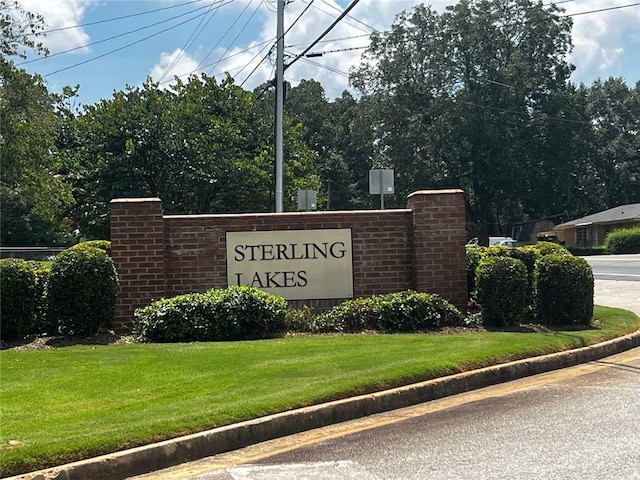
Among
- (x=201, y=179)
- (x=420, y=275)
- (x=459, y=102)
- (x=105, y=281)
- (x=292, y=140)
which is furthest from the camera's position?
(x=459, y=102)

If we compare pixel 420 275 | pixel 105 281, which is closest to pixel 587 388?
pixel 420 275

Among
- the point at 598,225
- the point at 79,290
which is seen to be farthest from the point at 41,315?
the point at 598,225

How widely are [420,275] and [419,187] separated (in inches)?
1764

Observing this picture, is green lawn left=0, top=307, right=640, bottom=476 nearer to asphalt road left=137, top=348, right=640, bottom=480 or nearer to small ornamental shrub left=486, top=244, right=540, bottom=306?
asphalt road left=137, top=348, right=640, bottom=480

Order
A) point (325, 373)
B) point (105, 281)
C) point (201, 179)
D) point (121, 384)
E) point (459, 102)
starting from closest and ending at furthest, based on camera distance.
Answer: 1. point (121, 384)
2. point (325, 373)
3. point (105, 281)
4. point (201, 179)
5. point (459, 102)

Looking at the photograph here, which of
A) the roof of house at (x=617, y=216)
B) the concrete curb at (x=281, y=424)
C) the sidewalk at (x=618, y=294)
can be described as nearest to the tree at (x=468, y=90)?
the roof of house at (x=617, y=216)

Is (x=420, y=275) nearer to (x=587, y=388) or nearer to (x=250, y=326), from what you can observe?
(x=250, y=326)

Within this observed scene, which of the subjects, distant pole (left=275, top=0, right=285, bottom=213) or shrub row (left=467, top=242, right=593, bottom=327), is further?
distant pole (left=275, top=0, right=285, bottom=213)

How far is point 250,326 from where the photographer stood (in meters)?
10.4

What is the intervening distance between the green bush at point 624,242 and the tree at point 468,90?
32.7 feet

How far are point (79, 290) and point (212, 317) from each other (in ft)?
6.26

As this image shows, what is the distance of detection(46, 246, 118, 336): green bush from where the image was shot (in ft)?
32.7

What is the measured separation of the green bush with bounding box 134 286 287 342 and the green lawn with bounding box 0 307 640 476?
1.78 feet

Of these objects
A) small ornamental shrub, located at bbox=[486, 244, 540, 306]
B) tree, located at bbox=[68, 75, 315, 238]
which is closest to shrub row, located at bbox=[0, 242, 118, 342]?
small ornamental shrub, located at bbox=[486, 244, 540, 306]
